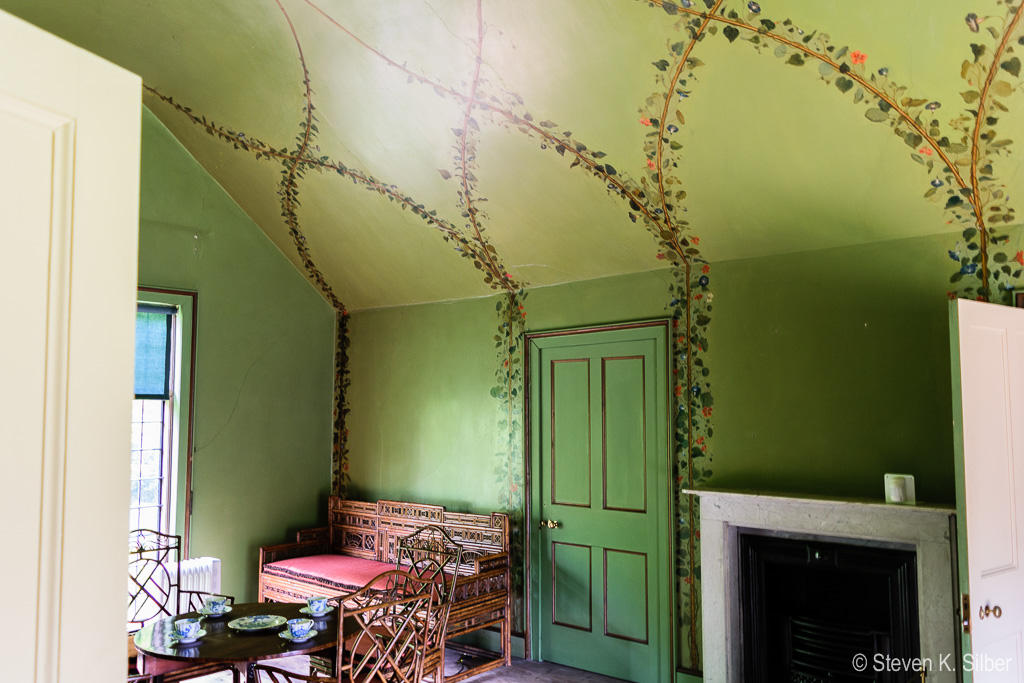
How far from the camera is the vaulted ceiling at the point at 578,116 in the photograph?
3.18m

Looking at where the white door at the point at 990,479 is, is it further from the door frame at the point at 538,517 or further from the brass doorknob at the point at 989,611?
the door frame at the point at 538,517

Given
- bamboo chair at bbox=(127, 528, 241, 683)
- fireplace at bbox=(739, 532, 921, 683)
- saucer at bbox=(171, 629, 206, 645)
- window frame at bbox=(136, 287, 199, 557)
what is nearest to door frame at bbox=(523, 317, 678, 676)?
fireplace at bbox=(739, 532, 921, 683)

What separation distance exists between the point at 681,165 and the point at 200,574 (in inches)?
164

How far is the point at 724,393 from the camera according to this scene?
4406mm

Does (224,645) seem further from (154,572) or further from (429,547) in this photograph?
(154,572)

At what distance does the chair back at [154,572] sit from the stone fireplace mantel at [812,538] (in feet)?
10.8

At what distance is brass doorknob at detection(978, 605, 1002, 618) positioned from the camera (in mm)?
3037

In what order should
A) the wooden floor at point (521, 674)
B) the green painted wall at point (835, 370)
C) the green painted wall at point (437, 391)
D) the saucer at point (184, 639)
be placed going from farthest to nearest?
the green painted wall at point (437, 391) < the wooden floor at point (521, 674) < the green painted wall at point (835, 370) < the saucer at point (184, 639)

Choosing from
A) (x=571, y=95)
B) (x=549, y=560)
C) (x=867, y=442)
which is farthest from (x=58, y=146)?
(x=549, y=560)

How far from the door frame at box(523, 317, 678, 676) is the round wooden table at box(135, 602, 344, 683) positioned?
1669 mm

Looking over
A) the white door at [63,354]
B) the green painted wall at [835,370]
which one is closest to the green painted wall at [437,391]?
the green painted wall at [835,370]

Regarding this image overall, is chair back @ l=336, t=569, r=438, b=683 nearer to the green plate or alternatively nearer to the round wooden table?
the round wooden table

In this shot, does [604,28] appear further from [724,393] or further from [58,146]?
[58,146]

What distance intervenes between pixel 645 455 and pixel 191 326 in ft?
10.9
